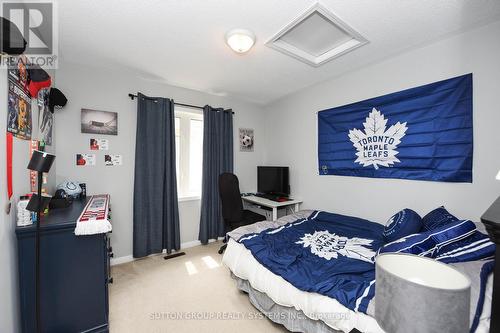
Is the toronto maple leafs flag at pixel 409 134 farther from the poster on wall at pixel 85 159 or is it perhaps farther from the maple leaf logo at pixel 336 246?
the poster on wall at pixel 85 159

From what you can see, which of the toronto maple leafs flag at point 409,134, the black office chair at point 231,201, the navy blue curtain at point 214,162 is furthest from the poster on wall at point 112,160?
the toronto maple leafs flag at point 409,134

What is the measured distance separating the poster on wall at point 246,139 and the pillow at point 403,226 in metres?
2.63

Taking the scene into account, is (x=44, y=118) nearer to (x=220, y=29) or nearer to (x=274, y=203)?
(x=220, y=29)

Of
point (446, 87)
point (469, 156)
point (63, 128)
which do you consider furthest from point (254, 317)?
point (63, 128)

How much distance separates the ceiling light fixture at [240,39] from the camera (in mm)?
1840

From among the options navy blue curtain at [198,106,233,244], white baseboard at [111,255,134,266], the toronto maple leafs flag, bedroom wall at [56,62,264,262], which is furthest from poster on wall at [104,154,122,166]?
the toronto maple leafs flag

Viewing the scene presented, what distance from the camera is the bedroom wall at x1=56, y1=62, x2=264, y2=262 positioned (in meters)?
2.45

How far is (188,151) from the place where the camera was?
136 inches

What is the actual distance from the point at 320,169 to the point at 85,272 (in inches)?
113

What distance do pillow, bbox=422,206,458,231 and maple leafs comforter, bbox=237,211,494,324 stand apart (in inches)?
10.2

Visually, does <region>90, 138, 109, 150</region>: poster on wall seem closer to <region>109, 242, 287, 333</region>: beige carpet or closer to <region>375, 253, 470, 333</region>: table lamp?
<region>109, 242, 287, 333</region>: beige carpet

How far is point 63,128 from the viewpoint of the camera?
2.44 meters

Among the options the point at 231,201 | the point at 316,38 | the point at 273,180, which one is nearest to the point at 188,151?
the point at 231,201

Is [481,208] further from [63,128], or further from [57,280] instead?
[63,128]
